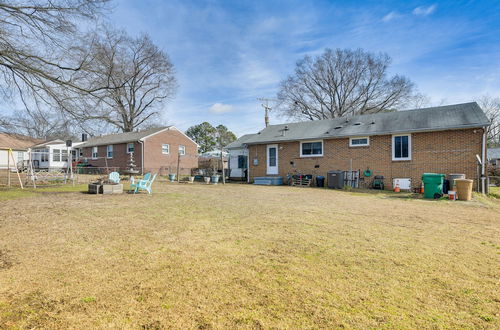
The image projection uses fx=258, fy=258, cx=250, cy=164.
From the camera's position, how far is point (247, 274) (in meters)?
3.18

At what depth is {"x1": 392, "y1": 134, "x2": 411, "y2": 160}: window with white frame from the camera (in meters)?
14.5

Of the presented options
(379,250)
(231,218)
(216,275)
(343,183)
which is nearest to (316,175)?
(343,183)

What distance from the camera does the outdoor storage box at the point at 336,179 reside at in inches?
615

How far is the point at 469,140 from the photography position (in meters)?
12.9

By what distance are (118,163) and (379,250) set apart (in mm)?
28301

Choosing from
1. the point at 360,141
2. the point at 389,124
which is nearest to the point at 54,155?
the point at 360,141

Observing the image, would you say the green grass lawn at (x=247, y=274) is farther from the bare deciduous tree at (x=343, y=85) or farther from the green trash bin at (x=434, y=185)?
the bare deciduous tree at (x=343, y=85)

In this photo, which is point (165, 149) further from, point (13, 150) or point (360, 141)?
point (360, 141)

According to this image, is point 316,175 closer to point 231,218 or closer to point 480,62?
point 231,218

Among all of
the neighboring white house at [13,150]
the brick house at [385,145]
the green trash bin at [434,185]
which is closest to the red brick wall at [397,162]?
the brick house at [385,145]

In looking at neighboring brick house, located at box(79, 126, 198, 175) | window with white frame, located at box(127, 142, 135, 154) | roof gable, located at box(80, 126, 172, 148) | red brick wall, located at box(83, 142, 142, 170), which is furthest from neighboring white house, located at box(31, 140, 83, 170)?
window with white frame, located at box(127, 142, 135, 154)

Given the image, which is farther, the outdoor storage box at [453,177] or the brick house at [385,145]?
the brick house at [385,145]

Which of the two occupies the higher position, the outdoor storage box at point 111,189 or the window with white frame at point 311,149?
the window with white frame at point 311,149

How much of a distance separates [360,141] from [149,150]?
19259 mm
